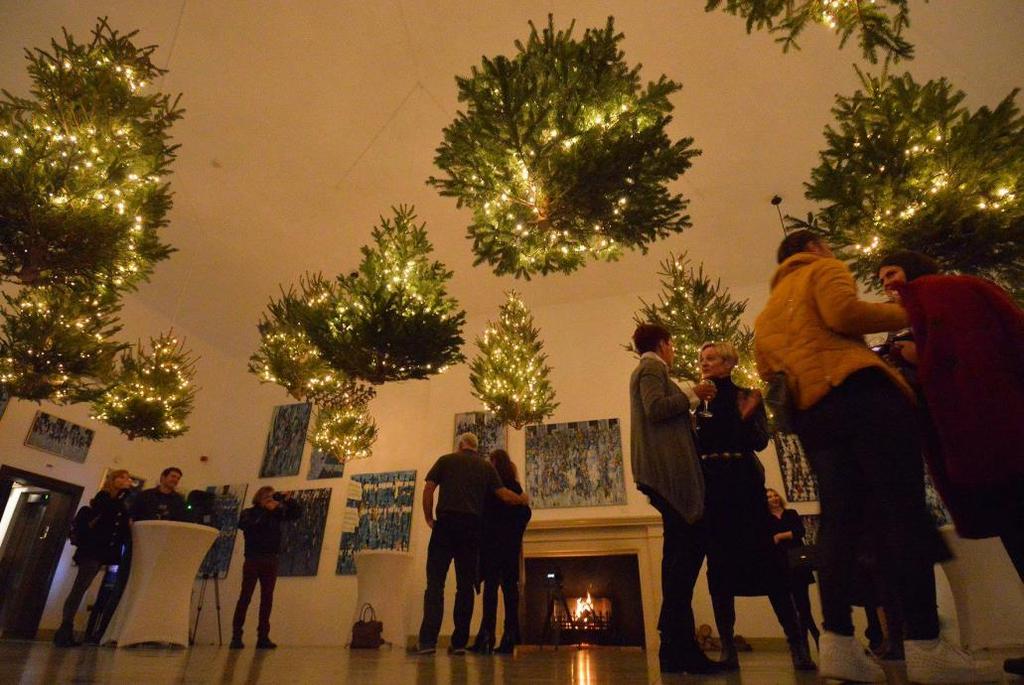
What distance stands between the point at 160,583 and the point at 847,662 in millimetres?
4662

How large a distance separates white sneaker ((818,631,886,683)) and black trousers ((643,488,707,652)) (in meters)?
0.69

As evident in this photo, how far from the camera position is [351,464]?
10.5 m

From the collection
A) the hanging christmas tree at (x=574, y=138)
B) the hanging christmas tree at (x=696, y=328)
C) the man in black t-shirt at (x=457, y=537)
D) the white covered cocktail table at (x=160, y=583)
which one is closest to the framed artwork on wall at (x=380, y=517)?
the white covered cocktail table at (x=160, y=583)

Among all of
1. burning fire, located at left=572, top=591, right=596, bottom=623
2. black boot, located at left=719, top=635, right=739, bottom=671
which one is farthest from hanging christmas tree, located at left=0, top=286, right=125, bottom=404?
burning fire, located at left=572, top=591, right=596, bottom=623

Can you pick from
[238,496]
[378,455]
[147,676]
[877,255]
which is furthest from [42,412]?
[877,255]

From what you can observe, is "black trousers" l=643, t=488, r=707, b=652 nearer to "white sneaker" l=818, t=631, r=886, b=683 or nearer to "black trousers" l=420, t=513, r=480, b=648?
"white sneaker" l=818, t=631, r=886, b=683

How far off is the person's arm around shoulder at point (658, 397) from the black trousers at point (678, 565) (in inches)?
15.4

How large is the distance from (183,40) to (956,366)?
25.5ft

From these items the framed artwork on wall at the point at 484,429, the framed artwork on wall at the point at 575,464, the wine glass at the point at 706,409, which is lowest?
→ the wine glass at the point at 706,409

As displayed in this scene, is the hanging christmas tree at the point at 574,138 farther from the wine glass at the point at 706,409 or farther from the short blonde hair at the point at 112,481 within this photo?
the short blonde hair at the point at 112,481

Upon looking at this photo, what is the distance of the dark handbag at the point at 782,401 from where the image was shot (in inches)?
76.2

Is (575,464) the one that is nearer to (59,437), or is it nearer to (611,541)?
(611,541)

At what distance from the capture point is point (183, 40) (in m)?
6.23

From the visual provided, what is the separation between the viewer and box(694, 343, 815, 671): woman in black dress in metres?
2.58
